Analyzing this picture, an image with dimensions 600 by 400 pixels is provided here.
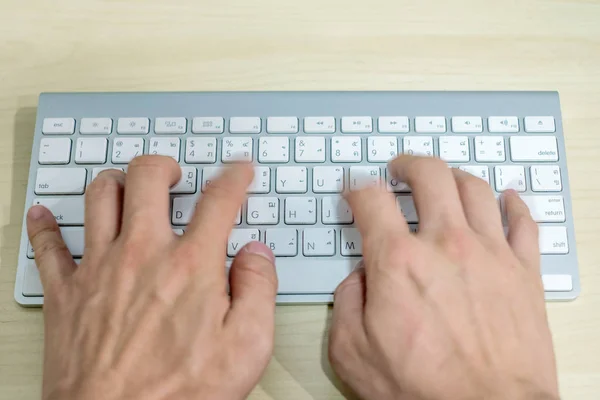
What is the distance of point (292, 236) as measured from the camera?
547 mm

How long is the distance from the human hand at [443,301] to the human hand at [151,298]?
0.09 meters

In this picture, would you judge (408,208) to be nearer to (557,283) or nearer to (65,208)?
(557,283)

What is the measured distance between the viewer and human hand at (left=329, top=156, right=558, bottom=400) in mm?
475

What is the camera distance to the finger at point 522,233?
0.53 metres

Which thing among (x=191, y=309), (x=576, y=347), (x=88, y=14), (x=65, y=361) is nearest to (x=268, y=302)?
(x=191, y=309)

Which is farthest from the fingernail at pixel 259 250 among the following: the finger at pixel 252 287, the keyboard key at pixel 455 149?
the keyboard key at pixel 455 149

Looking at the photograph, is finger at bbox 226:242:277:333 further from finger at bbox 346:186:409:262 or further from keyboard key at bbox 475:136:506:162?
keyboard key at bbox 475:136:506:162

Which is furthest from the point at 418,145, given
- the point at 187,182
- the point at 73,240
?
the point at 73,240

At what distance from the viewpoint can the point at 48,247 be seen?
53 cm

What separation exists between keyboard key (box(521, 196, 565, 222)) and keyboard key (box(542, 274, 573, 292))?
0.06 meters

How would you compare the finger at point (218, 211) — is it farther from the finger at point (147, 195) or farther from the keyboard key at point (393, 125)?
the keyboard key at point (393, 125)

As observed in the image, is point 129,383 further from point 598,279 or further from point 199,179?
point 598,279

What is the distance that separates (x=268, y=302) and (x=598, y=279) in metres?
0.33

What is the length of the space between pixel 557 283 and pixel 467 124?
0.18m
